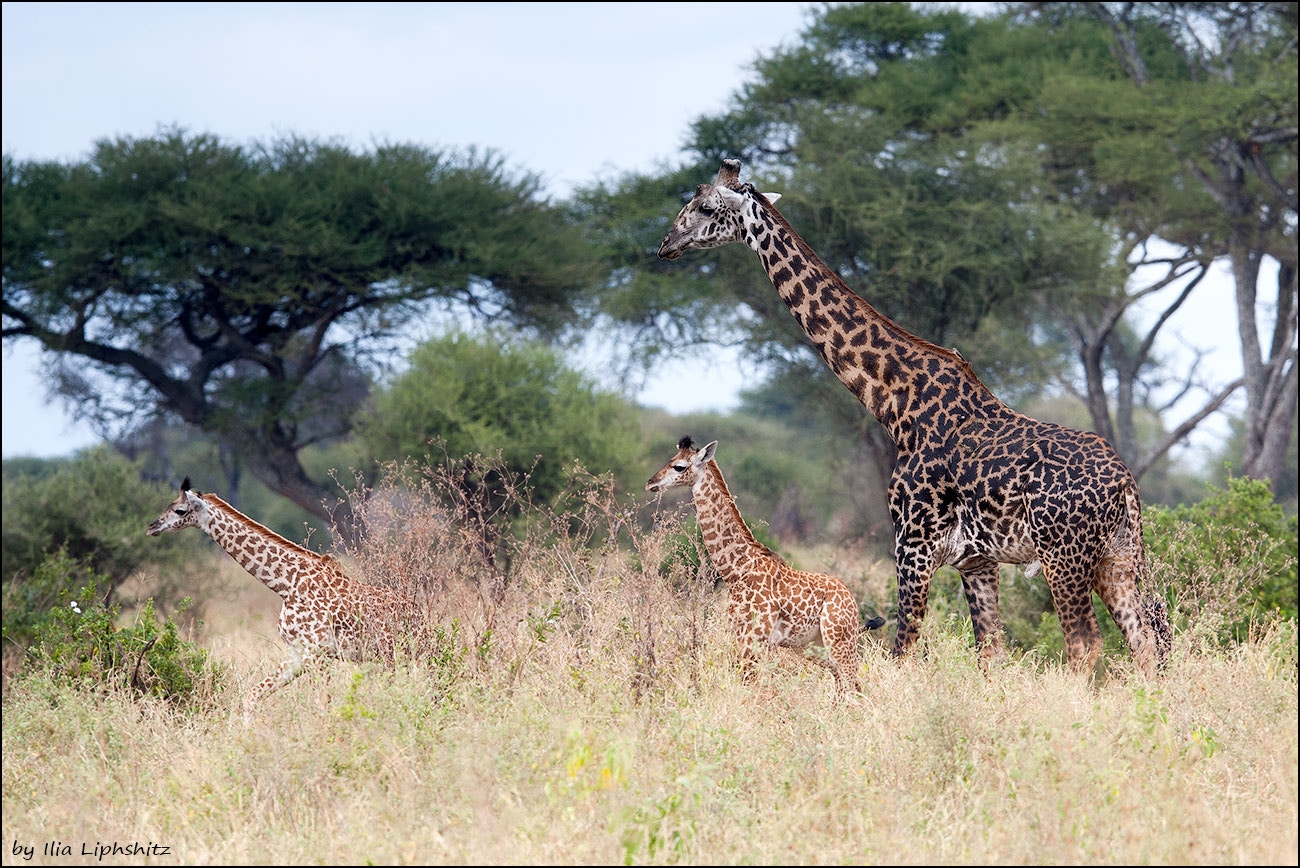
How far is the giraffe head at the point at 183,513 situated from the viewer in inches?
313

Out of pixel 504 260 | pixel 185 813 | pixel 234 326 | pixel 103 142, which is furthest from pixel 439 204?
pixel 185 813

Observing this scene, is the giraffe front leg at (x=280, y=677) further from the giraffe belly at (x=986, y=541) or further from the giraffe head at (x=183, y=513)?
the giraffe belly at (x=986, y=541)

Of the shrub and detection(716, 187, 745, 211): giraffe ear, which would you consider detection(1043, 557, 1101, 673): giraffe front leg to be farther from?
detection(716, 187, 745, 211): giraffe ear

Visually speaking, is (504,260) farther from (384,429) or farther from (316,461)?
(316,461)

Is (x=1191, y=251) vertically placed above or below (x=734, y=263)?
above

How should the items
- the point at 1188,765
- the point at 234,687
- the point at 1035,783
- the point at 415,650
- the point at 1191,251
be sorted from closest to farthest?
the point at 1035,783 → the point at 1188,765 → the point at 415,650 → the point at 234,687 → the point at 1191,251

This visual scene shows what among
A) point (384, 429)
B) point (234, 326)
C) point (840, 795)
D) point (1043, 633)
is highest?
point (234, 326)

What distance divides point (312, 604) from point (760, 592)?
2.59m

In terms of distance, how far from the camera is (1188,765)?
17.4 feet

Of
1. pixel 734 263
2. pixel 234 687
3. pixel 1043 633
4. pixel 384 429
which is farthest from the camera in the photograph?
pixel 734 263

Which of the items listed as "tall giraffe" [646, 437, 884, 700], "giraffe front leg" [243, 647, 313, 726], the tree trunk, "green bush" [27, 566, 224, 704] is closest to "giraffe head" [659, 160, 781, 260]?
"tall giraffe" [646, 437, 884, 700]

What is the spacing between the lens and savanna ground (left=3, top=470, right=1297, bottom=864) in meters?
4.53

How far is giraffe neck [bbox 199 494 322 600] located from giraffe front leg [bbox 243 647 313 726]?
520 millimetres

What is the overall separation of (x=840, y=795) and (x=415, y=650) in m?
2.79
